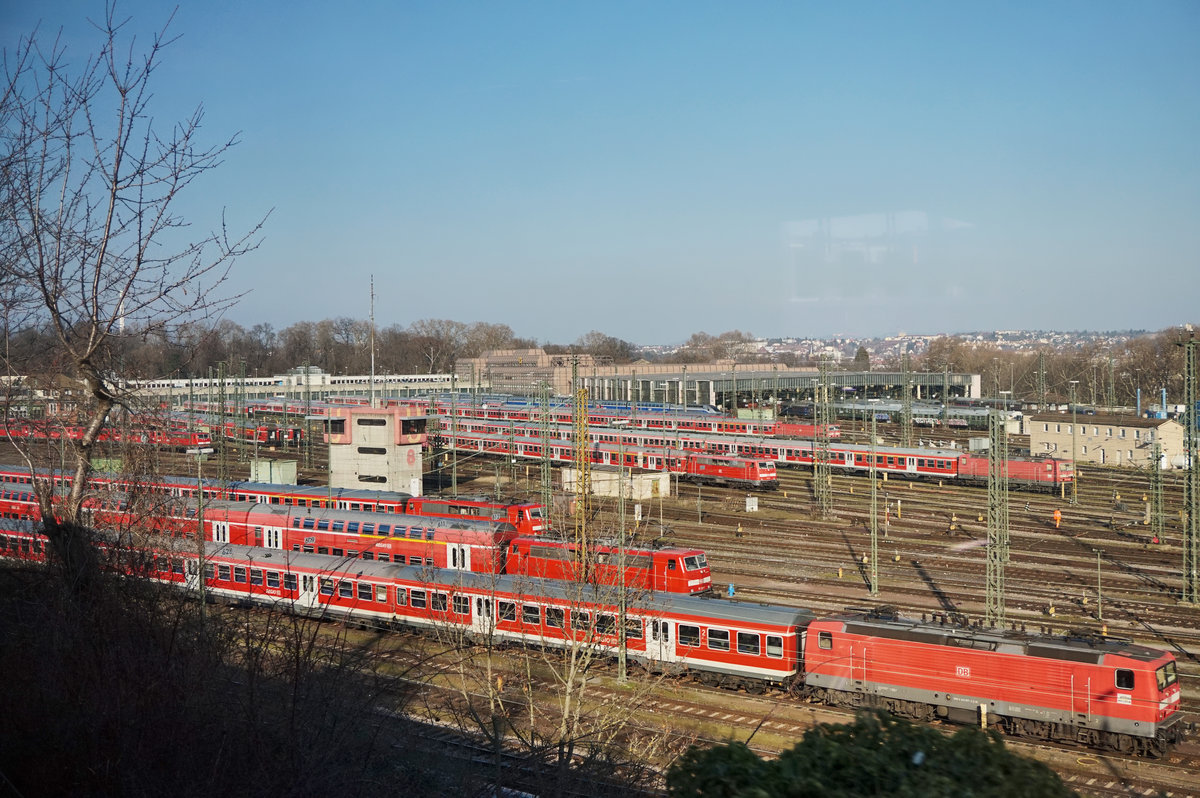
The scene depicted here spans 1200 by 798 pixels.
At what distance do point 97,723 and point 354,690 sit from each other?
1.38 meters

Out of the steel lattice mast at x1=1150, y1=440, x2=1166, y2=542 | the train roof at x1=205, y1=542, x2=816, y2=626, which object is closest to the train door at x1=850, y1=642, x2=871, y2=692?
the train roof at x1=205, y1=542, x2=816, y2=626

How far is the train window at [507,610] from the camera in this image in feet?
57.2

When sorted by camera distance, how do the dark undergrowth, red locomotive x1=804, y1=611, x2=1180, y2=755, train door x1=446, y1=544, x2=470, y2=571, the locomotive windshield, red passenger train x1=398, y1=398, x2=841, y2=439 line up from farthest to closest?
1. red passenger train x1=398, y1=398, x2=841, y2=439
2. train door x1=446, y1=544, x2=470, y2=571
3. red locomotive x1=804, y1=611, x2=1180, y2=755
4. the locomotive windshield
5. the dark undergrowth

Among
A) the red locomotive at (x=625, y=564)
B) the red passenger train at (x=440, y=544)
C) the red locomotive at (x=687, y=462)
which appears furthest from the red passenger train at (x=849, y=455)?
the red locomotive at (x=625, y=564)

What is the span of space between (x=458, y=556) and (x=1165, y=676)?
46.5 ft

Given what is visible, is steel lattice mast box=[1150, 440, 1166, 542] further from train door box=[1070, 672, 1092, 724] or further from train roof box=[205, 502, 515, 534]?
train roof box=[205, 502, 515, 534]

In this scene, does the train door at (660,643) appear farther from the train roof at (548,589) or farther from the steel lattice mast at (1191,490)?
the steel lattice mast at (1191,490)

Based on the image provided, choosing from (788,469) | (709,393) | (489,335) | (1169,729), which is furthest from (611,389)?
(1169,729)

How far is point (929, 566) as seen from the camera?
86.4 feet

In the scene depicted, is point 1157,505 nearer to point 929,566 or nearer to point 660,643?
point 929,566

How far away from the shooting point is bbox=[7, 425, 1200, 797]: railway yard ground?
1398 cm

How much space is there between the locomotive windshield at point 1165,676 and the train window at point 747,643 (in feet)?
19.8

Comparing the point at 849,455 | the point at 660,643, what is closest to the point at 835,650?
the point at 660,643

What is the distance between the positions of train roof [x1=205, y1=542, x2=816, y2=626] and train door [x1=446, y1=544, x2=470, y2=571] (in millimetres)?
1683
